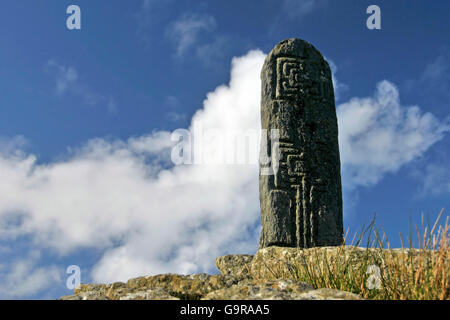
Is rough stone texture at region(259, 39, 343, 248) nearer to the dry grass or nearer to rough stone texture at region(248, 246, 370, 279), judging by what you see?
Result: rough stone texture at region(248, 246, 370, 279)

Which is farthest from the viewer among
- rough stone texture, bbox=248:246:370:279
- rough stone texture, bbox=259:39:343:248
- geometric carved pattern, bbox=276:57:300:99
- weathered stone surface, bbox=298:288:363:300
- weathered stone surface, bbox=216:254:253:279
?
geometric carved pattern, bbox=276:57:300:99

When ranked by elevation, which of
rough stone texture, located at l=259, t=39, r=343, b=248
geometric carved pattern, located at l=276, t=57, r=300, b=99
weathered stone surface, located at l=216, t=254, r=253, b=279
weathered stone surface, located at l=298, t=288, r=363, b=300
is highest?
geometric carved pattern, located at l=276, t=57, r=300, b=99

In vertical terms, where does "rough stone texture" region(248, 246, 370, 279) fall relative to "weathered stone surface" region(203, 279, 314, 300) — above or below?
above

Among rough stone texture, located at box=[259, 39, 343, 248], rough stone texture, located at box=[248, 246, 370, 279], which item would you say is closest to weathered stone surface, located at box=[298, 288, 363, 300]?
rough stone texture, located at box=[248, 246, 370, 279]

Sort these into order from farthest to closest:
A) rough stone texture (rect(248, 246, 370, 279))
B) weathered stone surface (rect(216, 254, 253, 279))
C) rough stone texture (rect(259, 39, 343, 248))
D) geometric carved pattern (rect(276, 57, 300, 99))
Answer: geometric carved pattern (rect(276, 57, 300, 99)), rough stone texture (rect(259, 39, 343, 248)), weathered stone surface (rect(216, 254, 253, 279)), rough stone texture (rect(248, 246, 370, 279))

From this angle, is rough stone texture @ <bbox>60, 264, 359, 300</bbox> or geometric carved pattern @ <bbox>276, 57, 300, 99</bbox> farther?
geometric carved pattern @ <bbox>276, 57, 300, 99</bbox>

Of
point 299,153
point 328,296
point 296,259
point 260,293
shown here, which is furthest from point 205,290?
point 299,153

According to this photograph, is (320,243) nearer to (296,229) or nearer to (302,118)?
(296,229)

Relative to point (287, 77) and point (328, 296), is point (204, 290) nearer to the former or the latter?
point (328, 296)

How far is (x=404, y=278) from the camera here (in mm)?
2998

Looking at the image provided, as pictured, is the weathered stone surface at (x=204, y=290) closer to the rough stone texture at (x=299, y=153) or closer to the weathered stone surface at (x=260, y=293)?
the weathered stone surface at (x=260, y=293)

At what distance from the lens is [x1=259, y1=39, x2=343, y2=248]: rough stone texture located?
5.76m

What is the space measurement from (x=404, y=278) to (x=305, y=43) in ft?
13.9

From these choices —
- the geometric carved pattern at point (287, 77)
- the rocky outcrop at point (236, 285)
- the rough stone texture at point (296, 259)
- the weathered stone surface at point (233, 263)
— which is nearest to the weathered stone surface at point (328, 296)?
the rocky outcrop at point (236, 285)
